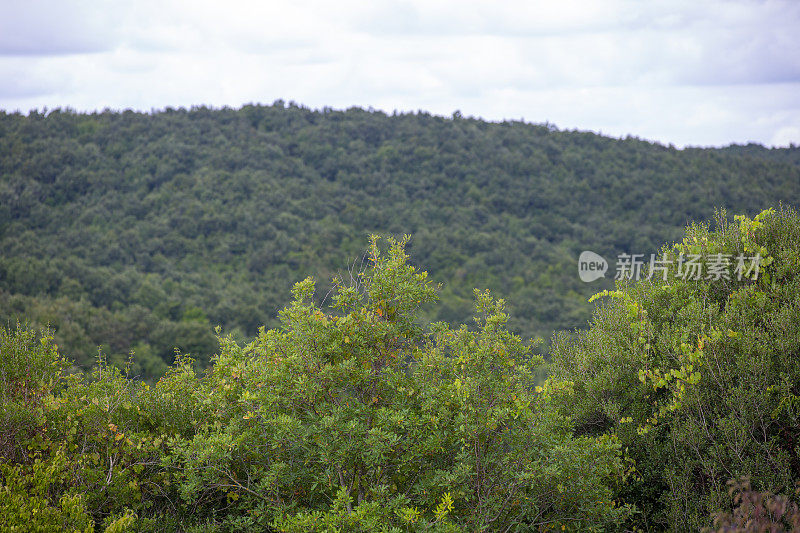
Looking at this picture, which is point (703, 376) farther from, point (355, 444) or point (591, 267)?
point (591, 267)

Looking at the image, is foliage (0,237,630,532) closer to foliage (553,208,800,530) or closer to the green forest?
the green forest

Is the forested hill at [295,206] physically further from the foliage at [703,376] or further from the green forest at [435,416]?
the foliage at [703,376]

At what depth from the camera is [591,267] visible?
33750 millimetres

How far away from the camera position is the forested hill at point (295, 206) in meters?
30.1

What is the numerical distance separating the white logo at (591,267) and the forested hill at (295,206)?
98 cm

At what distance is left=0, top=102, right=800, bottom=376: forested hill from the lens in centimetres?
3006

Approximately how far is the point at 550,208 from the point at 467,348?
4392 centimetres

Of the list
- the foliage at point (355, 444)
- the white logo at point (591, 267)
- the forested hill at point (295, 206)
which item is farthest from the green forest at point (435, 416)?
the white logo at point (591, 267)

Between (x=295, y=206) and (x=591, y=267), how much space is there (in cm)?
2108

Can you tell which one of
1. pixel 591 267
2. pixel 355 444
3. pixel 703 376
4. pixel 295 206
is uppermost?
pixel 295 206

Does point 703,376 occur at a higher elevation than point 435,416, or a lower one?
higher

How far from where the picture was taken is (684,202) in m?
45.2

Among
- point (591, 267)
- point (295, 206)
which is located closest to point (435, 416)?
point (591, 267)

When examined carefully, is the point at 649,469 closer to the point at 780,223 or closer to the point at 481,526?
the point at 481,526
